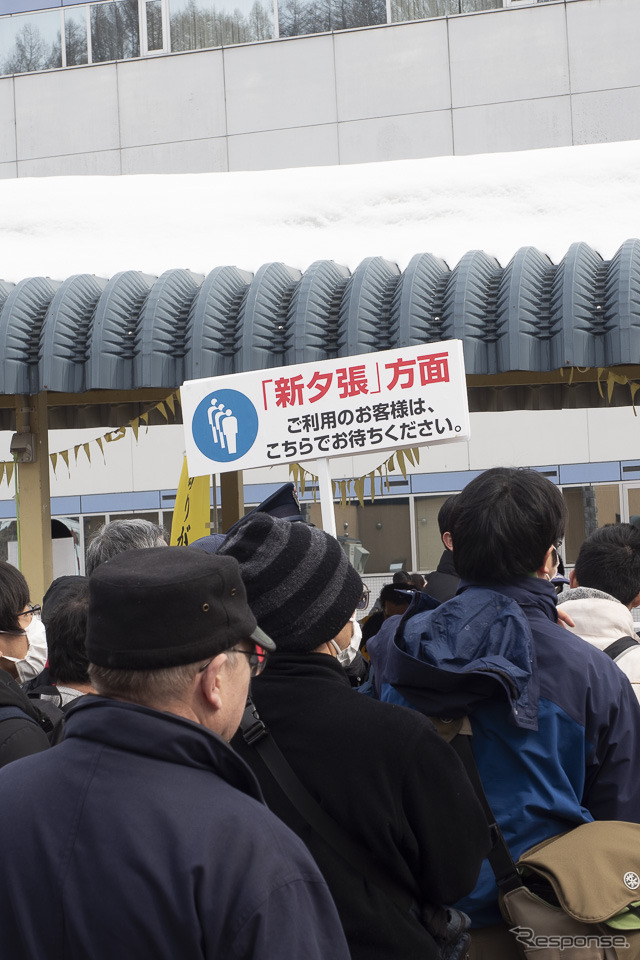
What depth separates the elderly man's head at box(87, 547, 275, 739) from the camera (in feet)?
4.79

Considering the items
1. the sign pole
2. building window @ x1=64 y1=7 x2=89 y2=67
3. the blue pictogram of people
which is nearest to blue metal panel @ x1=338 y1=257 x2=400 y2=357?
the blue pictogram of people

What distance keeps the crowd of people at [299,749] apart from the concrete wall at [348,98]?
16039 millimetres

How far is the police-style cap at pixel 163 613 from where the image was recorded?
4.78 ft

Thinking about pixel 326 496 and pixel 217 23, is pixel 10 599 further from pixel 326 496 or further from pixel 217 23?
pixel 217 23

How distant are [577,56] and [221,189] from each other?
9910 mm

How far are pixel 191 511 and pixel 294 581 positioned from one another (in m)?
3.66

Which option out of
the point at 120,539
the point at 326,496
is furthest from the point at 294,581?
the point at 326,496

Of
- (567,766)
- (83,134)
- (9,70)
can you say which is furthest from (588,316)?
(9,70)

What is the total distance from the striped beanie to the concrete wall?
16.5 m

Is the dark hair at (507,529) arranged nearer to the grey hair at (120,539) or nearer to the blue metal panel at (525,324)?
the grey hair at (120,539)

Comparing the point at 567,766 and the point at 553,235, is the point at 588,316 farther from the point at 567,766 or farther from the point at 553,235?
the point at 567,766

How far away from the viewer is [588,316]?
6.29m

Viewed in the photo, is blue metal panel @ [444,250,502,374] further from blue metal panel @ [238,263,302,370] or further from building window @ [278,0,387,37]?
building window @ [278,0,387,37]

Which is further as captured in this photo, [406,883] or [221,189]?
[221,189]
